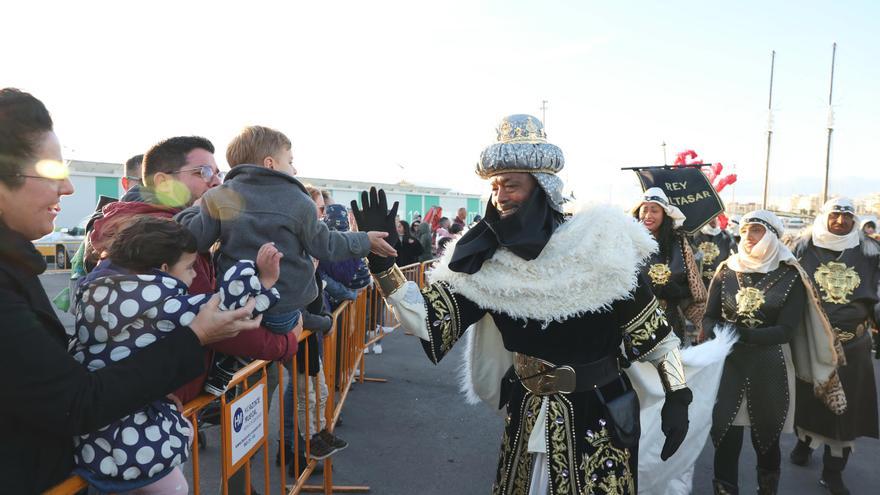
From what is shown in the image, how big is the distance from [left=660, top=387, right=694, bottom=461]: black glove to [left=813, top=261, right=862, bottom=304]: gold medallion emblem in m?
2.99

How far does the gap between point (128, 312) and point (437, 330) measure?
1213mm

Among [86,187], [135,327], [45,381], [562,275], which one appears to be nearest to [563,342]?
[562,275]

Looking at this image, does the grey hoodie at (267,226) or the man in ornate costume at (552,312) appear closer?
the man in ornate costume at (552,312)

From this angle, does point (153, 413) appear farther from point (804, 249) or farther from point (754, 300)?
point (804, 249)

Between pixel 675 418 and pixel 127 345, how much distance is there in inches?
87.0

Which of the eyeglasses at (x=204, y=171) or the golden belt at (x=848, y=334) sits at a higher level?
the eyeglasses at (x=204, y=171)

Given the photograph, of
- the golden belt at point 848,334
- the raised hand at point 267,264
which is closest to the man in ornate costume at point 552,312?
the raised hand at point 267,264

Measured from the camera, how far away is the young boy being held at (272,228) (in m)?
2.60

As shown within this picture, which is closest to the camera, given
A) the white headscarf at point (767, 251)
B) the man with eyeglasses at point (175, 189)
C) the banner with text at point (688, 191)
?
the man with eyeglasses at point (175, 189)

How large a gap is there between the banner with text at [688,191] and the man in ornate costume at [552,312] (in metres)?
4.15

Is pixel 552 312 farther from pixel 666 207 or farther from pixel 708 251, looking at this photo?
pixel 708 251

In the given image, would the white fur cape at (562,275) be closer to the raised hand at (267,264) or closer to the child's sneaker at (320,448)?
the raised hand at (267,264)

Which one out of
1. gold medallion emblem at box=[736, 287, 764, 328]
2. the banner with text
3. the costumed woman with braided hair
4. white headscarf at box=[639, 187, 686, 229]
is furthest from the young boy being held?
the banner with text

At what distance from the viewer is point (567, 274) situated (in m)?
2.29
